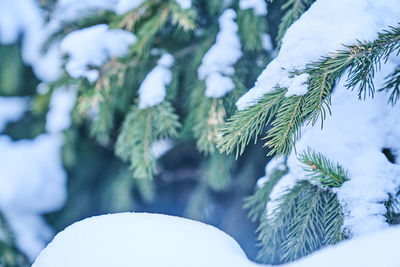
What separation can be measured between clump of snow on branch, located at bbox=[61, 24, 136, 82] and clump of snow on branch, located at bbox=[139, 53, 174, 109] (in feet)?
0.43

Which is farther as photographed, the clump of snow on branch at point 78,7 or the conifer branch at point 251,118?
the clump of snow on branch at point 78,7

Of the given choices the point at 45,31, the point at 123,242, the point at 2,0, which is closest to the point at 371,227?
the point at 123,242

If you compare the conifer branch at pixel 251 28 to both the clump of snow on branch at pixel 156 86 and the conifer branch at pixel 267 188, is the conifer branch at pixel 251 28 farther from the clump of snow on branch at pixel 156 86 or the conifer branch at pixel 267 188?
the conifer branch at pixel 267 188

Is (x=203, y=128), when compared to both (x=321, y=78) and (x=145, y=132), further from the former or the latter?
(x=321, y=78)

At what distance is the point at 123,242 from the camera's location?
0.55 meters

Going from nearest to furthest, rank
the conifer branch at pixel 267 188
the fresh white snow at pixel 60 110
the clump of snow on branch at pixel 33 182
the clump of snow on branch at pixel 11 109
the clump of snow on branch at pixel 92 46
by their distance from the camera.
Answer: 1. the conifer branch at pixel 267 188
2. the clump of snow on branch at pixel 92 46
3. the fresh white snow at pixel 60 110
4. the clump of snow on branch at pixel 33 182
5. the clump of snow on branch at pixel 11 109

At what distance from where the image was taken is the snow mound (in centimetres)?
51

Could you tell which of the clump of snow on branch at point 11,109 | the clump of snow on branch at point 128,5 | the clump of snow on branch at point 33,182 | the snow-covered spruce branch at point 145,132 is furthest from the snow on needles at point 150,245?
the clump of snow on branch at point 11,109

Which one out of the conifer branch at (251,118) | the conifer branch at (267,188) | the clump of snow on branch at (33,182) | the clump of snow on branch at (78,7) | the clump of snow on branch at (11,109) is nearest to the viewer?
the conifer branch at (251,118)

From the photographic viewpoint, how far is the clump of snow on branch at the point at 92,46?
3.18ft

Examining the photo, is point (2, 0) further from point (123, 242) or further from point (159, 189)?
point (123, 242)

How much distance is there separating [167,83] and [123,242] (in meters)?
0.60

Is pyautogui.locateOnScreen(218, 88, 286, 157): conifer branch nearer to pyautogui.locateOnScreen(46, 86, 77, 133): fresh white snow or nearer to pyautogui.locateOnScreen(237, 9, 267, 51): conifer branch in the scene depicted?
pyautogui.locateOnScreen(237, 9, 267, 51): conifer branch

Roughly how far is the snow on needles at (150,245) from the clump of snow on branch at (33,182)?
97cm
